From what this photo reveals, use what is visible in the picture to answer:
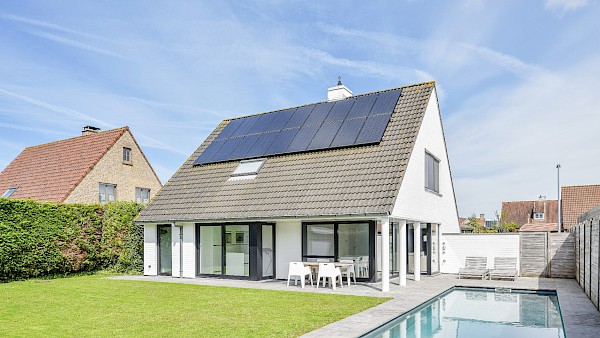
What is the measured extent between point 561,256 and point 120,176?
921 inches

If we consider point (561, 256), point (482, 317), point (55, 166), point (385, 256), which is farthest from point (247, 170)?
point (55, 166)

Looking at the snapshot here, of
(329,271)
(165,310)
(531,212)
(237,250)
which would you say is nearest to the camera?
(165,310)

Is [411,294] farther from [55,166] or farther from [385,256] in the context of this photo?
[55,166]

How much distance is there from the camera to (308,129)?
19.4 m

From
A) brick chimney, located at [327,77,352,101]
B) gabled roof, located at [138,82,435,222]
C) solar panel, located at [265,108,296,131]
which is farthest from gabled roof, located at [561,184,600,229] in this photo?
solar panel, located at [265,108,296,131]

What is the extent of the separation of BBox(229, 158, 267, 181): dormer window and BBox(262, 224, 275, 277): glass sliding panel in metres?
2.34

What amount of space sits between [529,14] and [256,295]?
11939 millimetres

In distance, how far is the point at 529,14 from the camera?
14.6 m

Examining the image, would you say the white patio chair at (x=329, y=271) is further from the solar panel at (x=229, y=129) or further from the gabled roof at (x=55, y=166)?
the gabled roof at (x=55, y=166)

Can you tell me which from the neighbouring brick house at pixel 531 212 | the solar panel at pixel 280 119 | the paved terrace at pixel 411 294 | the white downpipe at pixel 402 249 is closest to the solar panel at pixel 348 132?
the solar panel at pixel 280 119

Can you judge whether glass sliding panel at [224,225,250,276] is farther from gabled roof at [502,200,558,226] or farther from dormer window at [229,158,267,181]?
→ gabled roof at [502,200,558,226]

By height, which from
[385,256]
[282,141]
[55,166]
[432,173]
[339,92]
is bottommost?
[385,256]

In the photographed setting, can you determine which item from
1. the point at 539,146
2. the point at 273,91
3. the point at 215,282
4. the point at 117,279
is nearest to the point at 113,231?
the point at 117,279

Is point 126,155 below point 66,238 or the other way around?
the other way around
